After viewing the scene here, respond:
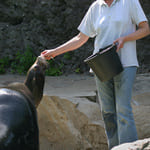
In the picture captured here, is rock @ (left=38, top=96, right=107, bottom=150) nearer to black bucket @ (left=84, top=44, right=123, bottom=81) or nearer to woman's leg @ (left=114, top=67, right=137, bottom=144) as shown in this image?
woman's leg @ (left=114, top=67, right=137, bottom=144)

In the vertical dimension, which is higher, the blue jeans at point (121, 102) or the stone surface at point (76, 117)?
the blue jeans at point (121, 102)

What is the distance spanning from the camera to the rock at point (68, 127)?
4.51 m

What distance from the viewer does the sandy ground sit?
494 centimetres

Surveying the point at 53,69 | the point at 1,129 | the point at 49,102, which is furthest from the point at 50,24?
the point at 1,129

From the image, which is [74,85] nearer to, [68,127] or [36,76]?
[68,127]

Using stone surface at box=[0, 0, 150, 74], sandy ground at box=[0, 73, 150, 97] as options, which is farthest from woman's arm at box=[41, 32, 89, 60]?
stone surface at box=[0, 0, 150, 74]

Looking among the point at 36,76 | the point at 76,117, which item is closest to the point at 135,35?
the point at 36,76

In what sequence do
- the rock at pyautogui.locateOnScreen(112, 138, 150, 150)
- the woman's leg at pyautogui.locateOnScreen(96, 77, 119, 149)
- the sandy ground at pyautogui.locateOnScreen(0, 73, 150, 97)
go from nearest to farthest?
the rock at pyautogui.locateOnScreen(112, 138, 150, 150) → the woman's leg at pyautogui.locateOnScreen(96, 77, 119, 149) → the sandy ground at pyautogui.locateOnScreen(0, 73, 150, 97)

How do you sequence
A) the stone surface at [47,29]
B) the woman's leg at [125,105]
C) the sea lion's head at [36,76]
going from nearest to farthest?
1. the woman's leg at [125,105]
2. the sea lion's head at [36,76]
3. the stone surface at [47,29]

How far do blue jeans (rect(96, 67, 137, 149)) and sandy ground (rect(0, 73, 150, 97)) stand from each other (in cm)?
188

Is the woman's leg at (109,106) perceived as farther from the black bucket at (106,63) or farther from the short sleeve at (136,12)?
the short sleeve at (136,12)

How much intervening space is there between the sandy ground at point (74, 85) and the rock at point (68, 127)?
240 mm

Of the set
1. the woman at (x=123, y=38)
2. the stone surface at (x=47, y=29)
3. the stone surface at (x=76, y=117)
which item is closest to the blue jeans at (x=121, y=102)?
the woman at (x=123, y=38)

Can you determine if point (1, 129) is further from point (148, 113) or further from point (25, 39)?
point (25, 39)
